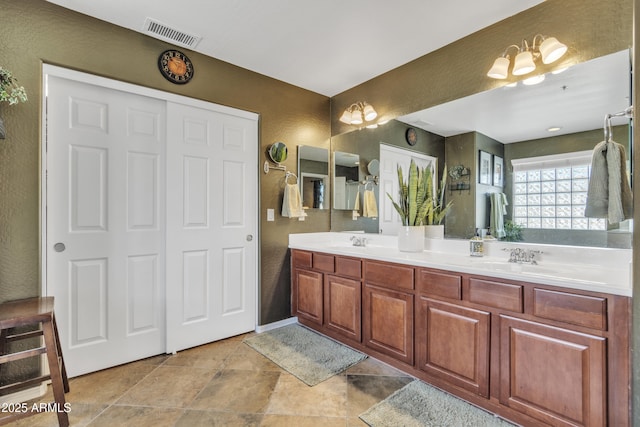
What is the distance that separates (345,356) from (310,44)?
2414 mm

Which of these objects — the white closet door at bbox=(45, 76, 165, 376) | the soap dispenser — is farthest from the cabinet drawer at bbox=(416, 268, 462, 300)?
the white closet door at bbox=(45, 76, 165, 376)

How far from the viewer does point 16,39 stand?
1.79 metres

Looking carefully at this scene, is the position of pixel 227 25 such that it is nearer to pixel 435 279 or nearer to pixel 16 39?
pixel 16 39

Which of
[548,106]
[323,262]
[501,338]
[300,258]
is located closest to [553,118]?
[548,106]

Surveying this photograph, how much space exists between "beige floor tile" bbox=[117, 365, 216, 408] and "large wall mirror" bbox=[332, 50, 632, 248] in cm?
222

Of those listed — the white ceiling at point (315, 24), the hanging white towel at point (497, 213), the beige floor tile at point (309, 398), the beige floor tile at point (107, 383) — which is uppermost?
the white ceiling at point (315, 24)

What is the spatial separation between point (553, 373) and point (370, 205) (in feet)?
6.19

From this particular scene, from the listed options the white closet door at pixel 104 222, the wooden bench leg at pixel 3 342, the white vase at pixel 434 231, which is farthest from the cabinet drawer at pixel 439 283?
the wooden bench leg at pixel 3 342

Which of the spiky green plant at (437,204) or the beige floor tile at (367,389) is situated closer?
the beige floor tile at (367,389)

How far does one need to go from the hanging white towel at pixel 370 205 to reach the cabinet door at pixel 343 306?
792 mm

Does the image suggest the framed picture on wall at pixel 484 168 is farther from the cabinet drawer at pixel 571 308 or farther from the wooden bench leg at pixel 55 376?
the wooden bench leg at pixel 55 376

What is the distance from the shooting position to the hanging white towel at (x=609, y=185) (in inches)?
59.8

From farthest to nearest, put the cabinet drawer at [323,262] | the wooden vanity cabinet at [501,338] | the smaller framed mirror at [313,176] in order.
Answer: the smaller framed mirror at [313,176], the cabinet drawer at [323,262], the wooden vanity cabinet at [501,338]

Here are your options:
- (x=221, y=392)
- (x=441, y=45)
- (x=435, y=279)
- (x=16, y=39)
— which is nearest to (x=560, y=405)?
(x=435, y=279)
